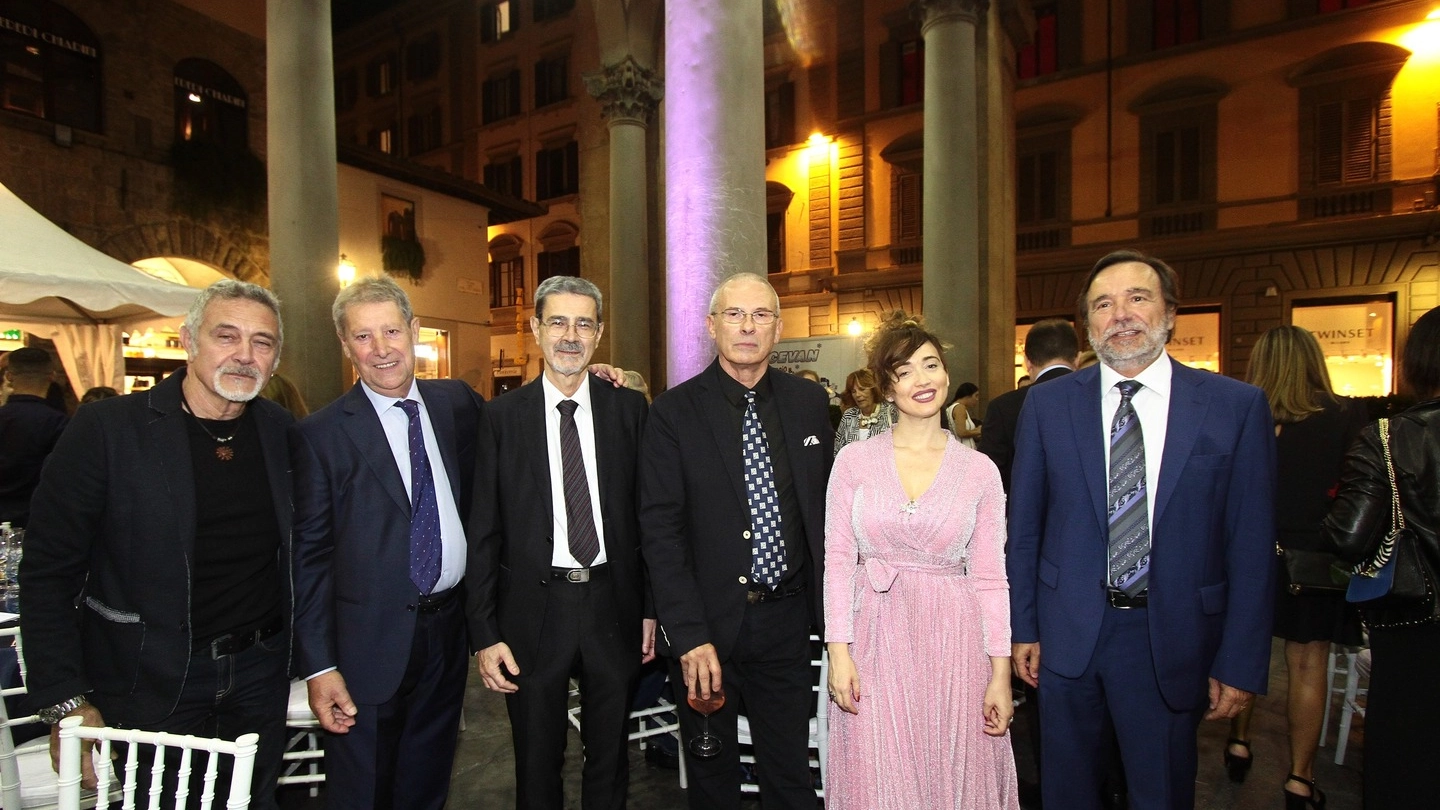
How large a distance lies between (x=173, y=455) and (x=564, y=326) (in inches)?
45.5

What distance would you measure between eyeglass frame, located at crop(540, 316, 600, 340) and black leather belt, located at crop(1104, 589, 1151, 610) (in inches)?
70.8

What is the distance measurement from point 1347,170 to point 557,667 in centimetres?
1935

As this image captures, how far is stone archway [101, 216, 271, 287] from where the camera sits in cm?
977

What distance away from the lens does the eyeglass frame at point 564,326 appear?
2.40 metres

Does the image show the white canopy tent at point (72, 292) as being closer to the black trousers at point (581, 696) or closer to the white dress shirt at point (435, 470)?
the white dress shirt at point (435, 470)

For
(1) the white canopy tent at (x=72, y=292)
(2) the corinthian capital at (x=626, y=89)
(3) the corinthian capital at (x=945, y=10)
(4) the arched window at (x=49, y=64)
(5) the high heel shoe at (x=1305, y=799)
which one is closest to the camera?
(5) the high heel shoe at (x=1305, y=799)

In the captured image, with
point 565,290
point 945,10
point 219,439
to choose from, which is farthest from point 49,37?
point 945,10

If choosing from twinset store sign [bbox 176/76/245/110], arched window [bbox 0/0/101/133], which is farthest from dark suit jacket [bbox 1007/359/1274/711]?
twinset store sign [bbox 176/76/245/110]

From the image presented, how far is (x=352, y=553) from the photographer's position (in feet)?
7.41

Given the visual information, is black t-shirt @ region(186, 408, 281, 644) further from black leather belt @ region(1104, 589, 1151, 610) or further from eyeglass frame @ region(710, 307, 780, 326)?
black leather belt @ region(1104, 589, 1151, 610)

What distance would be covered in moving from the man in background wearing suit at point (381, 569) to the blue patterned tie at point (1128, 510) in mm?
1961

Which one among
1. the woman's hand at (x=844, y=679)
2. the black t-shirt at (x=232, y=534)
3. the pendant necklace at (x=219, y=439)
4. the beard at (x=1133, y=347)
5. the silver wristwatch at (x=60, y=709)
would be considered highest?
the beard at (x=1133, y=347)

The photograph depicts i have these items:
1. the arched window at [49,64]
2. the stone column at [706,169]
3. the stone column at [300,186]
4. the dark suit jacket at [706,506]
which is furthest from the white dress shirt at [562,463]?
the arched window at [49,64]

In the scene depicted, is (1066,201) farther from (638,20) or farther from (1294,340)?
(1294,340)
